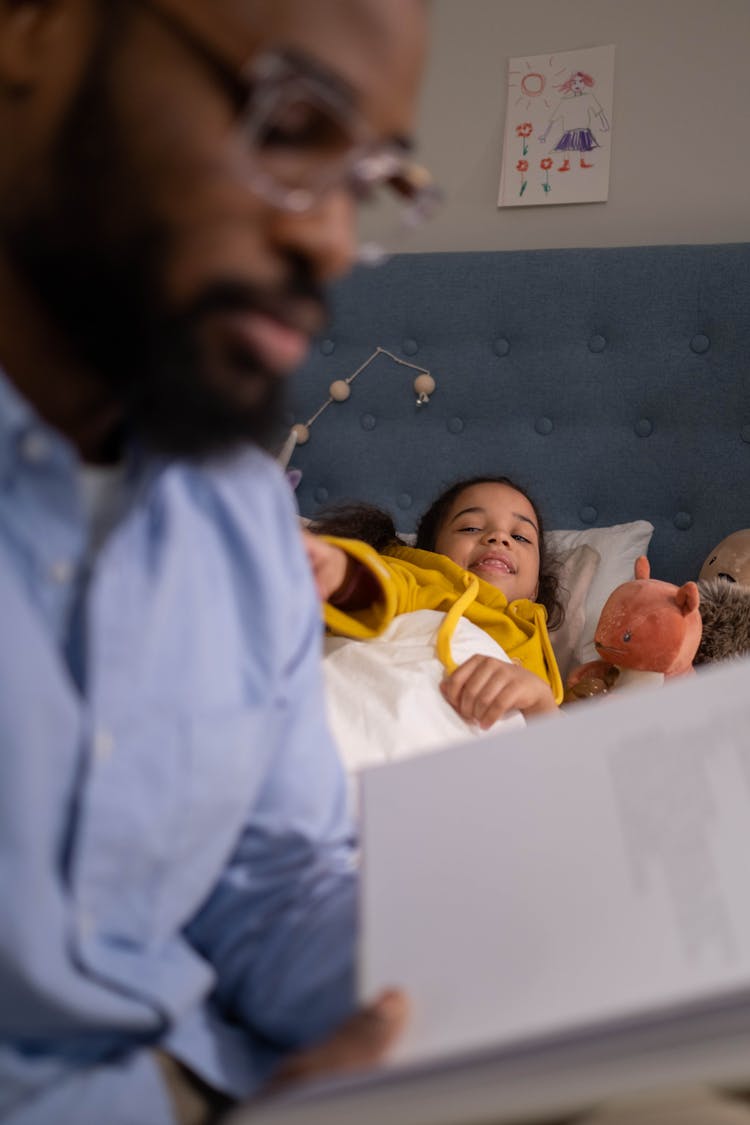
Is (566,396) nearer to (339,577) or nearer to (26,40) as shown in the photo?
(339,577)

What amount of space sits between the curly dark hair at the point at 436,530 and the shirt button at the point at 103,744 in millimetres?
1397

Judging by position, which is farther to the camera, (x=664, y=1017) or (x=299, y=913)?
(x=299, y=913)

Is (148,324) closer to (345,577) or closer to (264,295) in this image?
(264,295)

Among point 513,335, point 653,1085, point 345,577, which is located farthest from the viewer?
point 513,335

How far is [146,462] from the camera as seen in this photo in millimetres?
634

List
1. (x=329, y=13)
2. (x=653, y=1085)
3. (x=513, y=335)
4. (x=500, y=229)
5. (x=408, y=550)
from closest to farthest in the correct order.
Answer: (x=653, y=1085), (x=329, y=13), (x=408, y=550), (x=513, y=335), (x=500, y=229)

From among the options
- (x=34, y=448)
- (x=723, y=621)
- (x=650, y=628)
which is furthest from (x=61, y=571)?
(x=723, y=621)

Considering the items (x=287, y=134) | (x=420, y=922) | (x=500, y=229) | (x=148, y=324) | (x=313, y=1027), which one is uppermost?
(x=500, y=229)

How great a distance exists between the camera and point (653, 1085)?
425 mm

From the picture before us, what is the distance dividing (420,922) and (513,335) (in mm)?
1900

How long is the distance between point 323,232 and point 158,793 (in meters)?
0.36

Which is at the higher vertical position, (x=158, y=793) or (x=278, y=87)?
(x=278, y=87)

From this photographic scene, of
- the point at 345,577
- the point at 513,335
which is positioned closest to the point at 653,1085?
the point at 345,577

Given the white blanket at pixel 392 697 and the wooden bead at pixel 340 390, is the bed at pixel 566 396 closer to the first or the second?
the wooden bead at pixel 340 390
